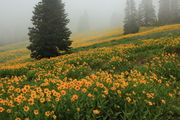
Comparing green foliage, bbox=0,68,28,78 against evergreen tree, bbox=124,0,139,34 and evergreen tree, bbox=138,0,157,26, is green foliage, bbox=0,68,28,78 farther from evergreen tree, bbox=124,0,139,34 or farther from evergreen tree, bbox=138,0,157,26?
evergreen tree, bbox=138,0,157,26

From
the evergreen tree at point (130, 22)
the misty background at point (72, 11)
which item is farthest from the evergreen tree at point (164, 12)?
the misty background at point (72, 11)

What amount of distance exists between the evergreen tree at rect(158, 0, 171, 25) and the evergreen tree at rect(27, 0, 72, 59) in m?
37.8

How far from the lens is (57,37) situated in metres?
16.5

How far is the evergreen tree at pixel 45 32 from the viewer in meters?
15.7

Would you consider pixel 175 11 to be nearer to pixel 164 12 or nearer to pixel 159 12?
pixel 164 12

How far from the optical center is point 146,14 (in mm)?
52750

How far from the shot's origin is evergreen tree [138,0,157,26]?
51784 mm

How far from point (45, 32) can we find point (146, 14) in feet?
145

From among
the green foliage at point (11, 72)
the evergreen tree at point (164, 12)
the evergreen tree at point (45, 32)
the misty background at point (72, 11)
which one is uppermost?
the misty background at point (72, 11)

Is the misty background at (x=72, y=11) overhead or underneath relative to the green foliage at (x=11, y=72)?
overhead

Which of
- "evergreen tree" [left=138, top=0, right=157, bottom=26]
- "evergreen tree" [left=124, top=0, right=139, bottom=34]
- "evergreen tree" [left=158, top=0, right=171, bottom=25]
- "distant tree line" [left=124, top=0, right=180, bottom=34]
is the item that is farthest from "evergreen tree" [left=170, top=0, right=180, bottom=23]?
"evergreen tree" [left=124, top=0, right=139, bottom=34]

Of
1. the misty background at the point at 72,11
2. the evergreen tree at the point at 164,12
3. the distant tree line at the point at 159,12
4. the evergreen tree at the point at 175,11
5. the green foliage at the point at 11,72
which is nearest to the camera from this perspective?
the green foliage at the point at 11,72

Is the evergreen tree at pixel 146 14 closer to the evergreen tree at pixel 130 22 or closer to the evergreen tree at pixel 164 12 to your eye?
the evergreen tree at pixel 164 12

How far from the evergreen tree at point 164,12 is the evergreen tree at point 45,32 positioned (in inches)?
1487
